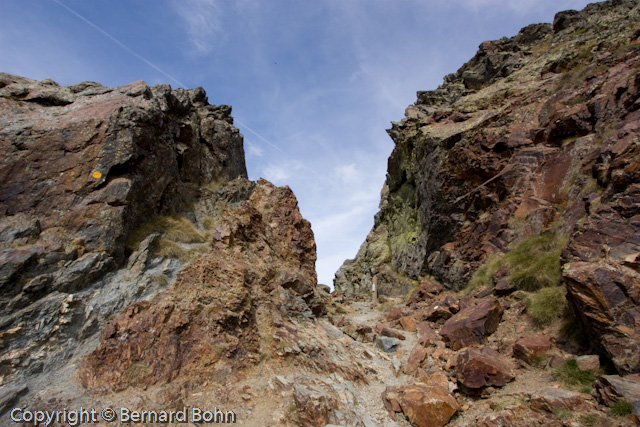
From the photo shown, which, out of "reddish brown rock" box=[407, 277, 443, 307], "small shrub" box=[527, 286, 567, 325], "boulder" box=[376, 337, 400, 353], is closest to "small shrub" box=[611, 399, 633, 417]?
"small shrub" box=[527, 286, 567, 325]

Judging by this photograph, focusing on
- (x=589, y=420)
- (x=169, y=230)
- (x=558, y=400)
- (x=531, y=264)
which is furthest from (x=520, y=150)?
(x=169, y=230)

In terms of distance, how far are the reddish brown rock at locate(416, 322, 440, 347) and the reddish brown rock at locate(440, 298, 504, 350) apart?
1.28ft

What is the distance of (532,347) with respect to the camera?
26.5ft

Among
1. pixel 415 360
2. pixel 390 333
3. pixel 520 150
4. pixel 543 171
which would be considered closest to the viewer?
pixel 415 360

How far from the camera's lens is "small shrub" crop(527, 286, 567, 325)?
29.0 ft

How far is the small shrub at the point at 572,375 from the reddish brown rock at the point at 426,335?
13.3 ft

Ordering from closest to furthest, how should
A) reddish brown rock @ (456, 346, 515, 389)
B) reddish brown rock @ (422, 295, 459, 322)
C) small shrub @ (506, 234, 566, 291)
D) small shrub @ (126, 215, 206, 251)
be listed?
reddish brown rock @ (456, 346, 515, 389) < small shrub @ (126, 215, 206, 251) < small shrub @ (506, 234, 566, 291) < reddish brown rock @ (422, 295, 459, 322)

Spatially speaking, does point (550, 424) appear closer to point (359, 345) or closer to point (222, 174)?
point (359, 345)

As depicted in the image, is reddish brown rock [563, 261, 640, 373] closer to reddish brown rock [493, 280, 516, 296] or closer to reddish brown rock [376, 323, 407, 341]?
reddish brown rock [493, 280, 516, 296]

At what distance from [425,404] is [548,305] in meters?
4.91

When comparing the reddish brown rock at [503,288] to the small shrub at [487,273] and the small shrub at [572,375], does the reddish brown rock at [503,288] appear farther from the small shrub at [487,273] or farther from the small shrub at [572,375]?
the small shrub at [572,375]

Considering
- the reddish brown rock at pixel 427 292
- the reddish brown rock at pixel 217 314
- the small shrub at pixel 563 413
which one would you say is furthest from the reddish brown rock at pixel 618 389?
the reddish brown rock at pixel 427 292

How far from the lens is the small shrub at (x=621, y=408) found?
5.23m

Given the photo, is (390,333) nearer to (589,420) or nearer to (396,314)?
(396,314)
